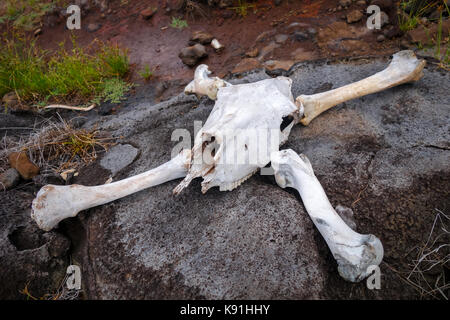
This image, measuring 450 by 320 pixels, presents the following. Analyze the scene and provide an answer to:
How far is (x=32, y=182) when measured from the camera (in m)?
2.30

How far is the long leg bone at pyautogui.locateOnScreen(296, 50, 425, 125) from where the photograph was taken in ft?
7.37

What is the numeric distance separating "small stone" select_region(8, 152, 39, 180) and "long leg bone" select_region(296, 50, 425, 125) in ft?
6.68

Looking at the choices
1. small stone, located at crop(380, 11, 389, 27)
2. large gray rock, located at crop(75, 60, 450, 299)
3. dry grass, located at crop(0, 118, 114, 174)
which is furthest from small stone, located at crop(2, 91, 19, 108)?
small stone, located at crop(380, 11, 389, 27)

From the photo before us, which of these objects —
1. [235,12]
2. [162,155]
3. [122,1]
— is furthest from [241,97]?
[122,1]

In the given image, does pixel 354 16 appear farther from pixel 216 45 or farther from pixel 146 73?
pixel 146 73

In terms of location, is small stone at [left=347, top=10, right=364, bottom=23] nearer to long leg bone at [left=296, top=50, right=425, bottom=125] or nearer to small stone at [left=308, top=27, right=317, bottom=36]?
small stone at [left=308, top=27, right=317, bottom=36]

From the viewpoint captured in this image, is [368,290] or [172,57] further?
[172,57]

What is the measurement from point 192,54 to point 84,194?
2.31 metres

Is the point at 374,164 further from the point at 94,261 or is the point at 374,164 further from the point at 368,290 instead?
the point at 94,261

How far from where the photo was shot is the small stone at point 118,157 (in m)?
2.35

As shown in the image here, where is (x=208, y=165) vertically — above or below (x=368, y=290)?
above

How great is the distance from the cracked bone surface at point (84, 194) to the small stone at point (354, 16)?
104 inches

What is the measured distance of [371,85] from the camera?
2.30 m

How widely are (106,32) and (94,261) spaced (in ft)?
13.4
